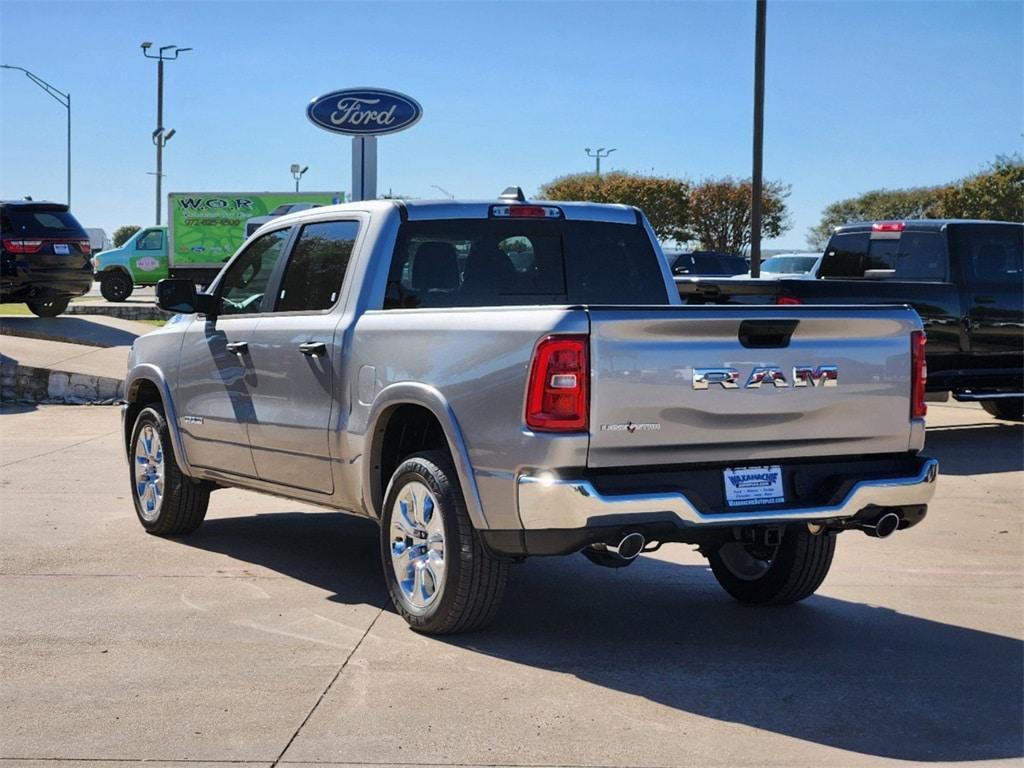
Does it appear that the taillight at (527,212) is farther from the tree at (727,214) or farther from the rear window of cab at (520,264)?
the tree at (727,214)

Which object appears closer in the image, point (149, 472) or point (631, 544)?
point (631, 544)

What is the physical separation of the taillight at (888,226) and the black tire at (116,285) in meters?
26.3

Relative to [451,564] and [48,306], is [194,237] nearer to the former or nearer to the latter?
[48,306]

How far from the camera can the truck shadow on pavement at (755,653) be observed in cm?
506

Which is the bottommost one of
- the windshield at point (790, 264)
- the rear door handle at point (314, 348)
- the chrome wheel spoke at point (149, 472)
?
the chrome wheel spoke at point (149, 472)

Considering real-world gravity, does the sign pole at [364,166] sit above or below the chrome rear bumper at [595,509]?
above

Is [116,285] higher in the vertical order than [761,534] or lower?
higher

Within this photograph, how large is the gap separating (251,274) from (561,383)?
3.13m

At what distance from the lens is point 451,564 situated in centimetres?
595

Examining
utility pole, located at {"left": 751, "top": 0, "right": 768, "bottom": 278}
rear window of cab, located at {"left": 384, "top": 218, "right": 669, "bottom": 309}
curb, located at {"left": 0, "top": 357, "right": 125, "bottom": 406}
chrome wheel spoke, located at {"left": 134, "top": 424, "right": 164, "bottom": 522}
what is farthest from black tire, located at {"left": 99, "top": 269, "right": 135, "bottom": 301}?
rear window of cab, located at {"left": 384, "top": 218, "right": 669, "bottom": 309}

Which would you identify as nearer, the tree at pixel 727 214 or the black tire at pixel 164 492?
the black tire at pixel 164 492

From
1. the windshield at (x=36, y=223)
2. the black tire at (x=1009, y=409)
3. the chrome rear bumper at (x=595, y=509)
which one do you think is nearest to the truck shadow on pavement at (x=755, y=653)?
the chrome rear bumper at (x=595, y=509)

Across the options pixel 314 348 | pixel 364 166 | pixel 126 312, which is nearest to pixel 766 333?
pixel 314 348

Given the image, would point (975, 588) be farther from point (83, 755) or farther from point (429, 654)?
point (83, 755)
